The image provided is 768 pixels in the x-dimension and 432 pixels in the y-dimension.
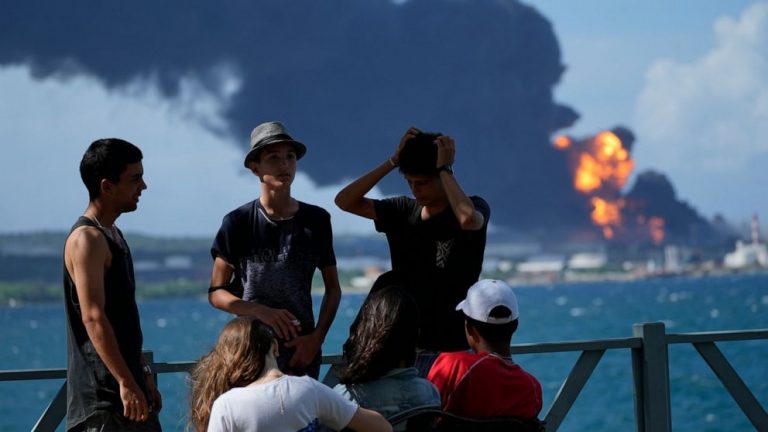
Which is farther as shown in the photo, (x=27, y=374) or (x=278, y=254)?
(x=27, y=374)

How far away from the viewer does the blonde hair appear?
3246 millimetres

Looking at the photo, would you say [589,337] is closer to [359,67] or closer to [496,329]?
[496,329]

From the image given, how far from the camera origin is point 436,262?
13.3 ft

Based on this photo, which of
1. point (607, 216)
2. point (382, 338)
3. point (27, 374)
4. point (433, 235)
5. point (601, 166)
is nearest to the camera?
point (382, 338)

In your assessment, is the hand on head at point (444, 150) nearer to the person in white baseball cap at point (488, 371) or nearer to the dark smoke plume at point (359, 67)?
the person in white baseball cap at point (488, 371)

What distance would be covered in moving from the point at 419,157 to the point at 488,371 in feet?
2.87

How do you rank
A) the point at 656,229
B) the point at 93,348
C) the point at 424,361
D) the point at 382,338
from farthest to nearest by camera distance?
the point at 656,229 → the point at 424,361 → the point at 93,348 → the point at 382,338

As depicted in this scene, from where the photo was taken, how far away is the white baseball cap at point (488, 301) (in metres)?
3.55

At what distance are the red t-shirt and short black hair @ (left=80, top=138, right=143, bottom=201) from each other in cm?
117

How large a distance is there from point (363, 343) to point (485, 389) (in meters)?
0.40

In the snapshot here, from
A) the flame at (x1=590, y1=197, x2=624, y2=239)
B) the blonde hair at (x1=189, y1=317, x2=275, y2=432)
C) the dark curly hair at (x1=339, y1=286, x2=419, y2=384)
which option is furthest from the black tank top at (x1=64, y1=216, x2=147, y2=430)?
the flame at (x1=590, y1=197, x2=624, y2=239)

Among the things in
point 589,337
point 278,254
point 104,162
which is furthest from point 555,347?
point 589,337

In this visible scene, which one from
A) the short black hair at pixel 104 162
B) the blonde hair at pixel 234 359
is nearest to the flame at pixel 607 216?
the short black hair at pixel 104 162

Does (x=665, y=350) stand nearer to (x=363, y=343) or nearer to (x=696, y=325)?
(x=363, y=343)
